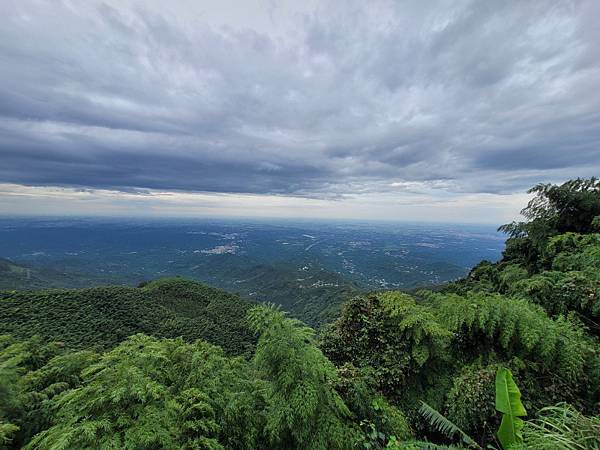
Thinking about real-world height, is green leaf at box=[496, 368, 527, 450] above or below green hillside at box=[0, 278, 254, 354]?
above

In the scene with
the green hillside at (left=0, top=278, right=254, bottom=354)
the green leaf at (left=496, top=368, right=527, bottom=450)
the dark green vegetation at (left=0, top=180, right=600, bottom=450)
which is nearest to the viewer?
the green leaf at (left=496, top=368, right=527, bottom=450)

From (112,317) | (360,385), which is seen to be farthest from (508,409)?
→ (112,317)

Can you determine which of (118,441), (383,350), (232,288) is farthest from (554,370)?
(232,288)

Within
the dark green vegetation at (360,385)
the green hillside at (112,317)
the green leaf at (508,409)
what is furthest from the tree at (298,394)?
the green hillside at (112,317)

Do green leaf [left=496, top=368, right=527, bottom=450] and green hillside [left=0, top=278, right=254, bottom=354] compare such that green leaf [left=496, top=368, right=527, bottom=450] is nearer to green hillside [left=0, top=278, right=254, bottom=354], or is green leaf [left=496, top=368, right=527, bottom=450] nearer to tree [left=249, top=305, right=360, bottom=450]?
tree [left=249, top=305, right=360, bottom=450]

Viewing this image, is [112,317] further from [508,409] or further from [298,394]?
[508,409]

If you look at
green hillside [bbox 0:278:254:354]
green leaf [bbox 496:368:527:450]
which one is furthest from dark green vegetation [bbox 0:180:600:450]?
green hillside [bbox 0:278:254:354]
